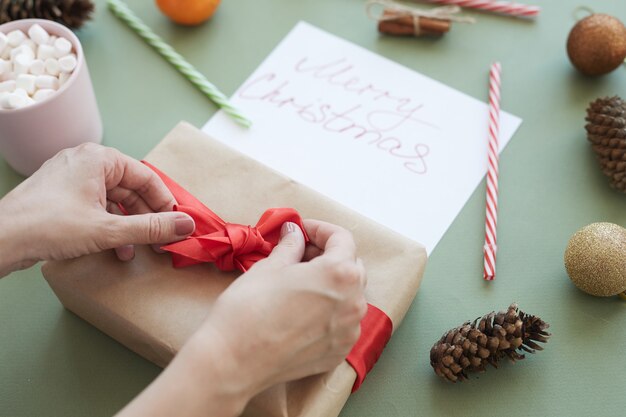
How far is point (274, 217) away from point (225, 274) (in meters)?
0.08

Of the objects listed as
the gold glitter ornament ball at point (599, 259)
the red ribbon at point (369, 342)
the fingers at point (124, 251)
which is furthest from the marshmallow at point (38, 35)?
the gold glitter ornament ball at point (599, 259)

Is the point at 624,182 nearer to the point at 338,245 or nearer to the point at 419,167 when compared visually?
the point at 419,167

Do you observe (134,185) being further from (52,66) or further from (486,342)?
(486,342)

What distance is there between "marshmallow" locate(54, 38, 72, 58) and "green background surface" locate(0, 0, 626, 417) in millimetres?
142

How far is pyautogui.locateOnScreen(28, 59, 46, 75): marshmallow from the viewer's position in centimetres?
80

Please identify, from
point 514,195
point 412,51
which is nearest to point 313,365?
point 514,195

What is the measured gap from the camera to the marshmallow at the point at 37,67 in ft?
2.61

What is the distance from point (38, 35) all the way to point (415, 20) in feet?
1.72

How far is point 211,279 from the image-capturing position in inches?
27.4

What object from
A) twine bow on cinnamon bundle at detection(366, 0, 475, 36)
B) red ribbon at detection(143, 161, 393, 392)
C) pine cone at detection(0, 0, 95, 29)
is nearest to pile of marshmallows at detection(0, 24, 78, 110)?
pine cone at detection(0, 0, 95, 29)

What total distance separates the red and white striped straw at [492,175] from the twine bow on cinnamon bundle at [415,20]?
0.10m

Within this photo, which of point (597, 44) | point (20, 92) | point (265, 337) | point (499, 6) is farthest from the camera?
point (499, 6)

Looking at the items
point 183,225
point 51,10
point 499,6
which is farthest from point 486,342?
point 51,10

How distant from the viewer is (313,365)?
0.61 metres
